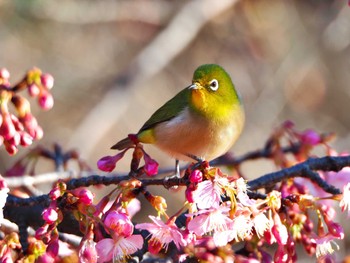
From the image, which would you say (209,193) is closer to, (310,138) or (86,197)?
(86,197)

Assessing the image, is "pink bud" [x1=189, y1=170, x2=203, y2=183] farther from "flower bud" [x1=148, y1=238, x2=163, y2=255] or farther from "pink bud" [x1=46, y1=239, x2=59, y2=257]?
"pink bud" [x1=46, y1=239, x2=59, y2=257]

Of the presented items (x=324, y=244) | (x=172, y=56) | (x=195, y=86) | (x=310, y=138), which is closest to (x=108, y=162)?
(x=324, y=244)

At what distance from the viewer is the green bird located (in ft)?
8.34

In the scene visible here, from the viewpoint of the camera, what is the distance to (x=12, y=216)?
2.12m

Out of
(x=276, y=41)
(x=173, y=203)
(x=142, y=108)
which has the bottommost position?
(x=173, y=203)

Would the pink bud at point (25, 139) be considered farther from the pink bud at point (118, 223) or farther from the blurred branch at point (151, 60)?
the blurred branch at point (151, 60)

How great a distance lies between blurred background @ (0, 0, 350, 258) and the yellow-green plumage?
4147mm

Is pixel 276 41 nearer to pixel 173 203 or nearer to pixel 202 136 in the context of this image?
pixel 173 203

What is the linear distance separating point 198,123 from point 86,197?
100cm

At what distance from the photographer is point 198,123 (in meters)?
2.58

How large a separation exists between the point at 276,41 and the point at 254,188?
621 cm

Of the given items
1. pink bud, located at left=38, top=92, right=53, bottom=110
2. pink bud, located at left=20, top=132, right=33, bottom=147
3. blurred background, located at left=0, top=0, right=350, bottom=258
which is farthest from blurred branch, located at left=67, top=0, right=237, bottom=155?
pink bud, located at left=20, top=132, right=33, bottom=147

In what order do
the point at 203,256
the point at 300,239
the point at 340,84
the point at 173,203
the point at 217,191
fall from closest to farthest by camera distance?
1. the point at 217,191
2. the point at 203,256
3. the point at 300,239
4. the point at 173,203
5. the point at 340,84

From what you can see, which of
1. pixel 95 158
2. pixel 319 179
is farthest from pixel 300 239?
pixel 95 158
